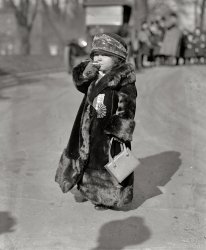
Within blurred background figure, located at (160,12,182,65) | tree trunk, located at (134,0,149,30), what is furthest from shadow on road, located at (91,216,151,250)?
tree trunk, located at (134,0,149,30)

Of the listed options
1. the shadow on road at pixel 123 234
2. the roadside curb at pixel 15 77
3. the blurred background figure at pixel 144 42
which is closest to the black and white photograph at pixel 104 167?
the shadow on road at pixel 123 234

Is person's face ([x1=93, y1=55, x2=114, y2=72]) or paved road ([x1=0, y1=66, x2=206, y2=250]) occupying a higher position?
person's face ([x1=93, y1=55, x2=114, y2=72])

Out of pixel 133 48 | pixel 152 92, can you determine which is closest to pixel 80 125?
pixel 152 92

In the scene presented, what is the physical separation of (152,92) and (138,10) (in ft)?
75.9

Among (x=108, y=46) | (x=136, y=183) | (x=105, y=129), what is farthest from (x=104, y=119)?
(x=136, y=183)

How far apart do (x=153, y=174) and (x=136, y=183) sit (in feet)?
1.33

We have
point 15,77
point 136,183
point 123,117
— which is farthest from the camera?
point 15,77

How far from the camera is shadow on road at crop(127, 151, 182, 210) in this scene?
5.11m

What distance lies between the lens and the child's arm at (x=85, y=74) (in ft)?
14.5

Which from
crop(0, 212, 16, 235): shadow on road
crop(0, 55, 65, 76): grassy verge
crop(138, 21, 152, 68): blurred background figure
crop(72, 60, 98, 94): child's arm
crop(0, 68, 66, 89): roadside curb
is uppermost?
crop(72, 60, 98, 94): child's arm

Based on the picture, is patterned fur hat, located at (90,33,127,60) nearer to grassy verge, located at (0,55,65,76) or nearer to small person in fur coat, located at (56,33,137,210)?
small person in fur coat, located at (56,33,137,210)

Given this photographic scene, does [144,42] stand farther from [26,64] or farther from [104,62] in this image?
[104,62]

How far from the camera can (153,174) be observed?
19.1 ft

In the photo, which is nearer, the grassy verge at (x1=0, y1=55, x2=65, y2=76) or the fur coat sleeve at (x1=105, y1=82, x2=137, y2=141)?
the fur coat sleeve at (x1=105, y1=82, x2=137, y2=141)
